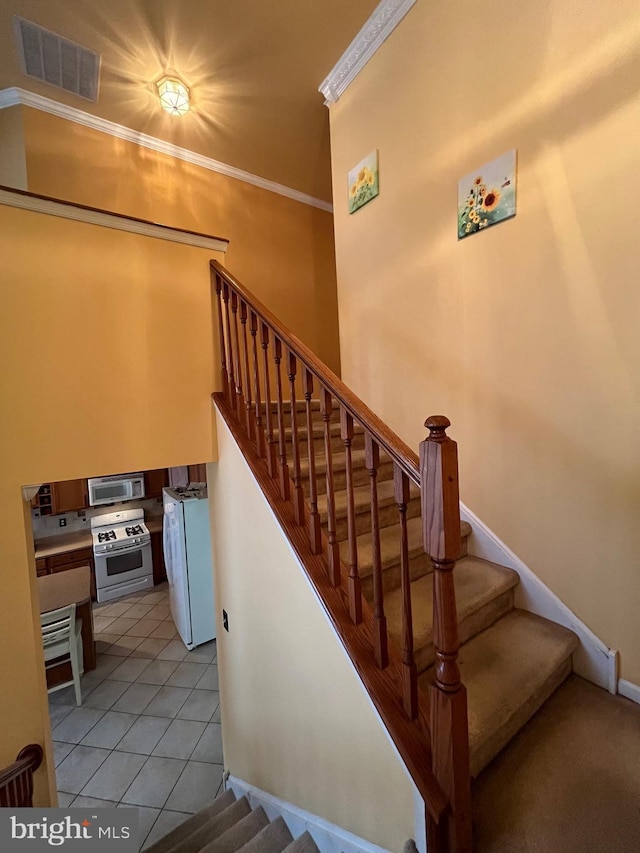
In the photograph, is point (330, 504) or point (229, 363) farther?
point (229, 363)

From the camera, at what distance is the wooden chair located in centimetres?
302

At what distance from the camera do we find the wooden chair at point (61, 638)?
3021 millimetres

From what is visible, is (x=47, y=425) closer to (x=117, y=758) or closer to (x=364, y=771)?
(x=364, y=771)

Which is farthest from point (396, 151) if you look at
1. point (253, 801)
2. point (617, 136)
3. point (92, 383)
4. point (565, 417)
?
point (253, 801)

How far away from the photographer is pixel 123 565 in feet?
16.3

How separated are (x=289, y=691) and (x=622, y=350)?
1.97m

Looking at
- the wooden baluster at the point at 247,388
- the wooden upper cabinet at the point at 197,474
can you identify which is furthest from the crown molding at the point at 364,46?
the wooden upper cabinet at the point at 197,474

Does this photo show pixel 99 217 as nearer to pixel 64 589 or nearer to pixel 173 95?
pixel 173 95

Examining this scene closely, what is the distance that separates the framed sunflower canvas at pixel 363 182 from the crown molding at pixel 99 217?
1099 mm

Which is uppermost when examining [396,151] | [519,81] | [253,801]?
[396,151]

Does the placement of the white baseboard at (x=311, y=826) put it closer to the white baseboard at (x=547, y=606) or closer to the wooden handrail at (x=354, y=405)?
the white baseboard at (x=547, y=606)

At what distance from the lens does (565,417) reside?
5.09ft

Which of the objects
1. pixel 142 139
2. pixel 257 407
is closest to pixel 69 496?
pixel 142 139

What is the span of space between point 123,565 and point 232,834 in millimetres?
3954
